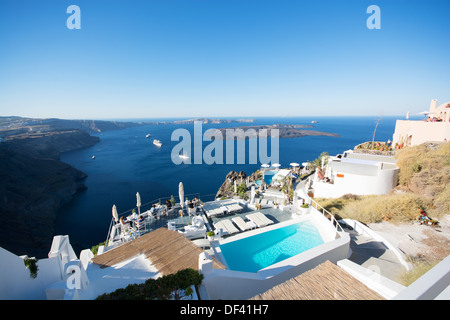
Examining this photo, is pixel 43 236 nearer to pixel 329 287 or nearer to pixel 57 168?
pixel 57 168

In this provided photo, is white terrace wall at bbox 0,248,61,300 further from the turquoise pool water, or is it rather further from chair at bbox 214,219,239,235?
chair at bbox 214,219,239,235

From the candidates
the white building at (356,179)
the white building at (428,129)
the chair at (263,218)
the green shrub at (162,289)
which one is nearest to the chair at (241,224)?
the chair at (263,218)

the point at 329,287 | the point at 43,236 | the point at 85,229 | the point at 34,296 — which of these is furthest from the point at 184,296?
the point at 43,236

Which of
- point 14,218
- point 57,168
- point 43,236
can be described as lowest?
point 43,236

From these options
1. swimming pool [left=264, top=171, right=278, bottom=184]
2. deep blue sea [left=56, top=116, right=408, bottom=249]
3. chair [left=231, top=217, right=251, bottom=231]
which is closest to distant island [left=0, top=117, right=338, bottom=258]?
deep blue sea [left=56, top=116, right=408, bottom=249]

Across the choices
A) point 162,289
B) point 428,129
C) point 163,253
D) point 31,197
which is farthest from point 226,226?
point 31,197

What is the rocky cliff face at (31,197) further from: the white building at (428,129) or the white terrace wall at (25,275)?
the white building at (428,129)
